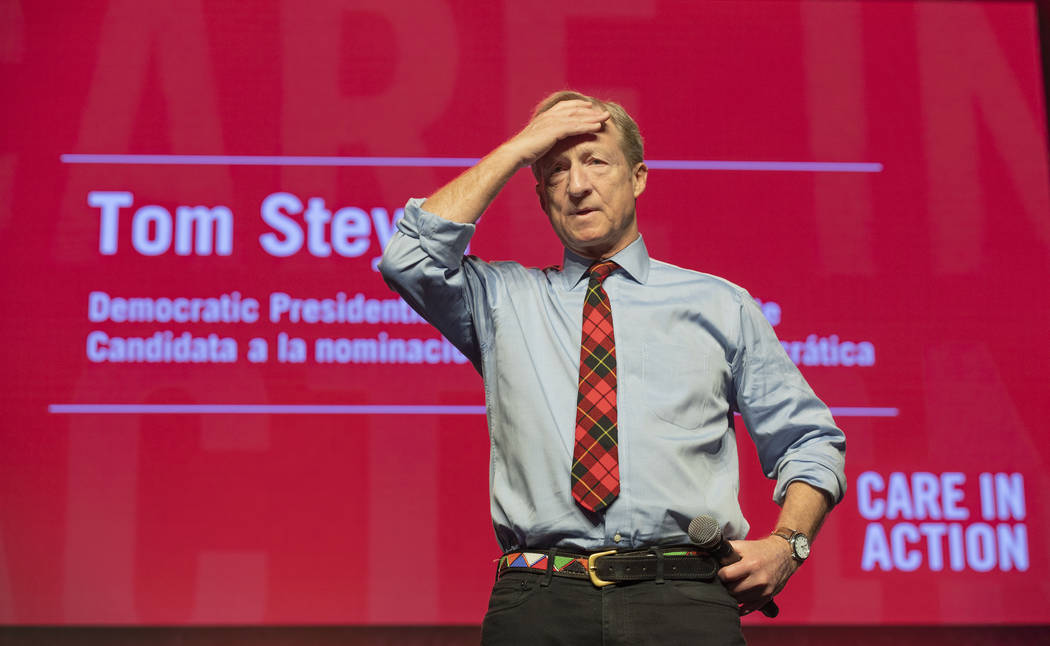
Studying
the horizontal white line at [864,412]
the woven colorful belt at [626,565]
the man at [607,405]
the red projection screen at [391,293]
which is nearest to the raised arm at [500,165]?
the man at [607,405]

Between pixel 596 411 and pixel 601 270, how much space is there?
0.82ft

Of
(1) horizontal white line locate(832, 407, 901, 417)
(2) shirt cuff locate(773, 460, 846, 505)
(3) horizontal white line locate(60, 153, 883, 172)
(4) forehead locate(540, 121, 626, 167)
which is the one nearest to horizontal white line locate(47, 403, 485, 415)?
(3) horizontal white line locate(60, 153, 883, 172)

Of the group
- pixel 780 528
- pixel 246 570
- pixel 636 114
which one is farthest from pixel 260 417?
pixel 780 528

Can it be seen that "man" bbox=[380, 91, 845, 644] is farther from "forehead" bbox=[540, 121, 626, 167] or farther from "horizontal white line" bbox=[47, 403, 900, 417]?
"horizontal white line" bbox=[47, 403, 900, 417]

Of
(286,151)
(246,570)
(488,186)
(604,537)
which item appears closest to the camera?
(604,537)

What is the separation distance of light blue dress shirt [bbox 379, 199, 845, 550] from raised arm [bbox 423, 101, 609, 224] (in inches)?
1.1

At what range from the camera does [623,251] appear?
1.66 metres

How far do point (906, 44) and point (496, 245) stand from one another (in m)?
1.46

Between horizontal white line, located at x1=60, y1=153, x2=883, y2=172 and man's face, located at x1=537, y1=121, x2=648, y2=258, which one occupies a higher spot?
horizontal white line, located at x1=60, y1=153, x2=883, y2=172

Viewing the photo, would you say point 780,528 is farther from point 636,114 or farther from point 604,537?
point 636,114

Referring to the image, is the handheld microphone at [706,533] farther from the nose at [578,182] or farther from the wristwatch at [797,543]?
the nose at [578,182]

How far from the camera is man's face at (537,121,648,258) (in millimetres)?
A: 1620

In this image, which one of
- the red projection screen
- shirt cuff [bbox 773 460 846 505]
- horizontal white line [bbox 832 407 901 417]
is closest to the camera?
shirt cuff [bbox 773 460 846 505]

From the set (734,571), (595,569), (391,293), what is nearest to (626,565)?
(595,569)
